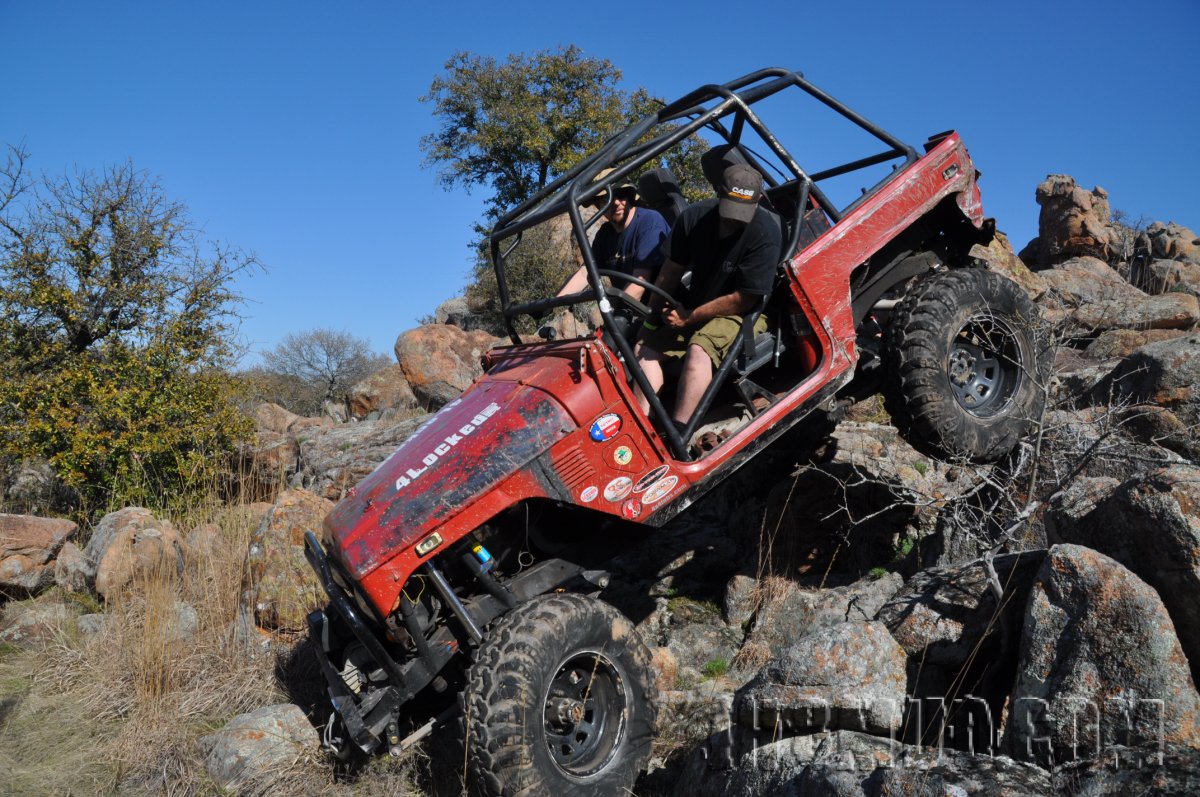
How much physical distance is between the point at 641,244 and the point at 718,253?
871 mm

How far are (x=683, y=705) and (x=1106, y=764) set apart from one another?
7.50 feet

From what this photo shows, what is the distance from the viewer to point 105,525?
23.2 ft

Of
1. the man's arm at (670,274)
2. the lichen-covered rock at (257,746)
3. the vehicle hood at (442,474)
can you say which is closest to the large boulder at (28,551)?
the lichen-covered rock at (257,746)

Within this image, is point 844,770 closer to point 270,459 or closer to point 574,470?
point 574,470

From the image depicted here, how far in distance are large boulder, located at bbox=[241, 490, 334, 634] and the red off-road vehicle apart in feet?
4.92

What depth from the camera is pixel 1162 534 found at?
334 cm

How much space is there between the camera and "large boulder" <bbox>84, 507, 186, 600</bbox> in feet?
20.7

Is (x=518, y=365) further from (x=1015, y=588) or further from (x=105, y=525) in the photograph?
(x=105, y=525)

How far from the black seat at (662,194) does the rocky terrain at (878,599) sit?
1.85 meters

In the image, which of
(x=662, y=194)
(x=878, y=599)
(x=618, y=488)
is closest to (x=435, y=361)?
(x=662, y=194)

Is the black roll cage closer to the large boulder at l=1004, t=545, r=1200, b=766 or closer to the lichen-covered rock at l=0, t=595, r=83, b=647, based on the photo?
the large boulder at l=1004, t=545, r=1200, b=766

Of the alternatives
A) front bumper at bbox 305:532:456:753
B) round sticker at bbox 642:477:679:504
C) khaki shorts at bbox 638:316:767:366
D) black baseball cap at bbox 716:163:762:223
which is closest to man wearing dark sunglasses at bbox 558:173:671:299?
khaki shorts at bbox 638:316:767:366

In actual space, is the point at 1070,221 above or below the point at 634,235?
below

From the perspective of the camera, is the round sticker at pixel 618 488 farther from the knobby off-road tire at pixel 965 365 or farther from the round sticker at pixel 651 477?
the knobby off-road tire at pixel 965 365
